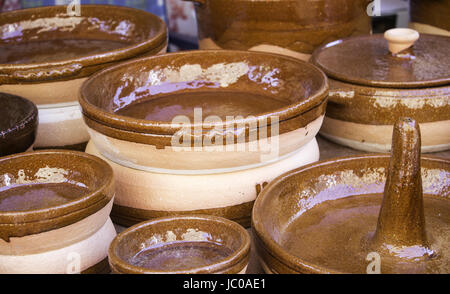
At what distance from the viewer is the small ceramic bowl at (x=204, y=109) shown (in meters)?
0.74

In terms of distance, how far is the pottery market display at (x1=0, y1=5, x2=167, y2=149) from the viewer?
95 cm

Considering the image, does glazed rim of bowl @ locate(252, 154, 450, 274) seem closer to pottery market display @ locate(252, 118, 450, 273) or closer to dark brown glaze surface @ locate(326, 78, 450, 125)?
pottery market display @ locate(252, 118, 450, 273)

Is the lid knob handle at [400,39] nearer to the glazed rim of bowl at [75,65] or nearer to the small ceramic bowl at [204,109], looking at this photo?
the small ceramic bowl at [204,109]

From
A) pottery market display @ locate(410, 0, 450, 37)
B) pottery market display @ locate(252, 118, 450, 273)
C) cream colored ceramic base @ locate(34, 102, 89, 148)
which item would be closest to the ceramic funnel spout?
pottery market display @ locate(252, 118, 450, 273)

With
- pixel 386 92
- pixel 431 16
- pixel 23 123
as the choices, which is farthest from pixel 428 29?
pixel 23 123

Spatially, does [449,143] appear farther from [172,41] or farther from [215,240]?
[172,41]

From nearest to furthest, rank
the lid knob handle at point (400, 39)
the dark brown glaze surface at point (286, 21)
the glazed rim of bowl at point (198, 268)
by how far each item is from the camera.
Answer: the glazed rim of bowl at point (198, 268) → the lid knob handle at point (400, 39) → the dark brown glaze surface at point (286, 21)

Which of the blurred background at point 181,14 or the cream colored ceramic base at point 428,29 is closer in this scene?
the cream colored ceramic base at point 428,29

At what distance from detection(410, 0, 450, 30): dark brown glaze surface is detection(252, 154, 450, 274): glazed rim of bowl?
57 cm

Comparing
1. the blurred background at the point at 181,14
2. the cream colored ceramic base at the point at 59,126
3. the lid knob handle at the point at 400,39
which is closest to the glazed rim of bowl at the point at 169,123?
the cream colored ceramic base at the point at 59,126

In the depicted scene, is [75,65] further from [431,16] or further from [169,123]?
[431,16]

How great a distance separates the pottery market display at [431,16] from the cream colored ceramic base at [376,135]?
1.14 feet
